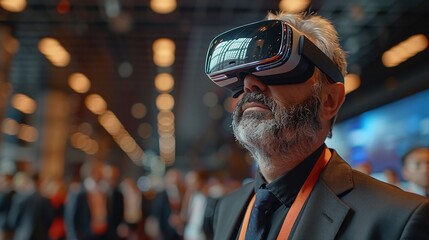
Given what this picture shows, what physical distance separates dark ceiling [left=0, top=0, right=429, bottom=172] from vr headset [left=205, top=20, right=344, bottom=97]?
5345 millimetres

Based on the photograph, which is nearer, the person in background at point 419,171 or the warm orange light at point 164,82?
the person in background at point 419,171

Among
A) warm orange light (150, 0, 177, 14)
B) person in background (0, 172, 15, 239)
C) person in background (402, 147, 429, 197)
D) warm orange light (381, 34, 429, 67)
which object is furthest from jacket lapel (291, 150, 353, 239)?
warm orange light (381, 34, 429, 67)

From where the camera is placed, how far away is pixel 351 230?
1292 millimetres

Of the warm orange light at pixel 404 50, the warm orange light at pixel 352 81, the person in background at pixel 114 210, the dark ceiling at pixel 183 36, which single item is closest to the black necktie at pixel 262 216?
the dark ceiling at pixel 183 36

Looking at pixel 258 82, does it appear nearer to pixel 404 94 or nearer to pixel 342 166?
pixel 342 166

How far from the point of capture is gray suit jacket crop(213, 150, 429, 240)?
1.21 meters

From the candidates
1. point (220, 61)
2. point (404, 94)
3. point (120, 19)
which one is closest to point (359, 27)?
point (404, 94)

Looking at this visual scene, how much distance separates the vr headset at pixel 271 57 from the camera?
4.64ft

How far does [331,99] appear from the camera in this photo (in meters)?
1.59

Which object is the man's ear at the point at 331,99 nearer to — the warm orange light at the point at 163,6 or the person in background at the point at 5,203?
the warm orange light at the point at 163,6

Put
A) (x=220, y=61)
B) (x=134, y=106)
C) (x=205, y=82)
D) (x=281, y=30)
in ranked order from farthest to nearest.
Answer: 1. (x=134, y=106)
2. (x=205, y=82)
3. (x=220, y=61)
4. (x=281, y=30)

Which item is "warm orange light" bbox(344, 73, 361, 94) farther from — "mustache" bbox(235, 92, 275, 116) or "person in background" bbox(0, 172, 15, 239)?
"mustache" bbox(235, 92, 275, 116)

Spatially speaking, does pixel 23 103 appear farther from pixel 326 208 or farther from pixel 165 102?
pixel 326 208

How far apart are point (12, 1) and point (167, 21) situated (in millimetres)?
2706
